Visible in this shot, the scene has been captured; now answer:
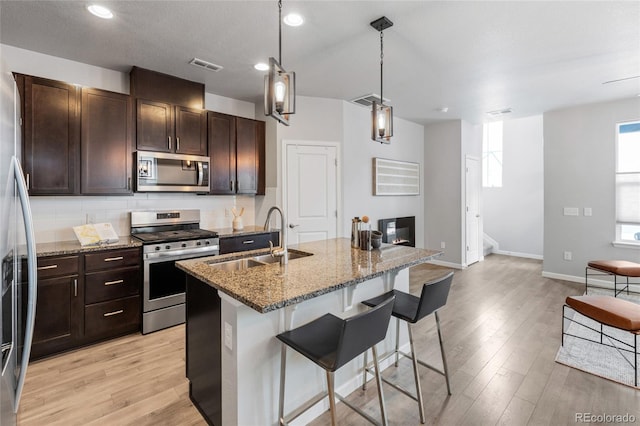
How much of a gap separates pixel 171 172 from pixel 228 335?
8.50ft

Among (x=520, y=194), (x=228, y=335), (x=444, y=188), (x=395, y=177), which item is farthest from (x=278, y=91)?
(x=520, y=194)

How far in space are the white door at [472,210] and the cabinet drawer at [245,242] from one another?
3.98m

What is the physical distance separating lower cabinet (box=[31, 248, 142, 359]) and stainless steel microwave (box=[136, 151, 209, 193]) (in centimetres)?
79

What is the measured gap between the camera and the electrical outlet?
1.65 metres

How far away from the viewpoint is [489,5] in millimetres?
2381

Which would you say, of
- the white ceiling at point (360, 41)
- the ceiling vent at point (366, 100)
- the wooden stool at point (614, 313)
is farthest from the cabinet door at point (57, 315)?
the wooden stool at point (614, 313)

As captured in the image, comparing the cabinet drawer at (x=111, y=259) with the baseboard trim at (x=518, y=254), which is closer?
the cabinet drawer at (x=111, y=259)

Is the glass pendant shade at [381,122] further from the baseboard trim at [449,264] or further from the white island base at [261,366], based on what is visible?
the baseboard trim at [449,264]

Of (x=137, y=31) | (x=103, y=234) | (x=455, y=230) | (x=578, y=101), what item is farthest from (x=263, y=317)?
(x=578, y=101)

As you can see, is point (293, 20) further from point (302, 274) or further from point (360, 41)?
point (302, 274)

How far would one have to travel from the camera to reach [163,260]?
324 cm

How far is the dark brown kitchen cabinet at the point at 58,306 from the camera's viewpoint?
2655 millimetres

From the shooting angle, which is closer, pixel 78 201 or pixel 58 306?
pixel 58 306

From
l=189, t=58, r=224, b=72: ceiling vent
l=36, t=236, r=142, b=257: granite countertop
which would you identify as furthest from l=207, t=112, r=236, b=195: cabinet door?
l=36, t=236, r=142, b=257: granite countertop
